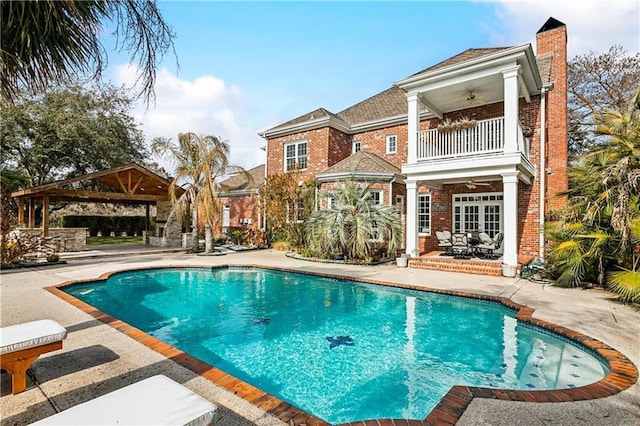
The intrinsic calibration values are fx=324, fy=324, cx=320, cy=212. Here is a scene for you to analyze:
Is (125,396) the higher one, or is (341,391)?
(125,396)

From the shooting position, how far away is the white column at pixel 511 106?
10.3 m

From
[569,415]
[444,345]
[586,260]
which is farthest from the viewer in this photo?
[586,260]

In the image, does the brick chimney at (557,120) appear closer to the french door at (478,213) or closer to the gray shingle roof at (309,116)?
the french door at (478,213)

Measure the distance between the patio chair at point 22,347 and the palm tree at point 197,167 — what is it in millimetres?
12768

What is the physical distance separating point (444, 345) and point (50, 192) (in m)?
17.9

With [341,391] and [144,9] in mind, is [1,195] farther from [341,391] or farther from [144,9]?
[341,391]

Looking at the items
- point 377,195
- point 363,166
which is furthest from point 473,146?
point 363,166

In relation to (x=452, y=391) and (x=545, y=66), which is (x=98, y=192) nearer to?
(x=452, y=391)

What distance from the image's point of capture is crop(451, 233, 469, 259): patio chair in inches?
471

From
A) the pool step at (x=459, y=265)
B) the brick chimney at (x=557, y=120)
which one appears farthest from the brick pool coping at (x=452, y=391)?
the brick chimney at (x=557, y=120)

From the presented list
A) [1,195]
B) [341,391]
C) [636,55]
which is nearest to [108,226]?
[1,195]

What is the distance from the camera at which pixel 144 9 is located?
115 inches

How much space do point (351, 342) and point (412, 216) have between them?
24.8ft

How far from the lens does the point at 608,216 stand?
26.0 ft
